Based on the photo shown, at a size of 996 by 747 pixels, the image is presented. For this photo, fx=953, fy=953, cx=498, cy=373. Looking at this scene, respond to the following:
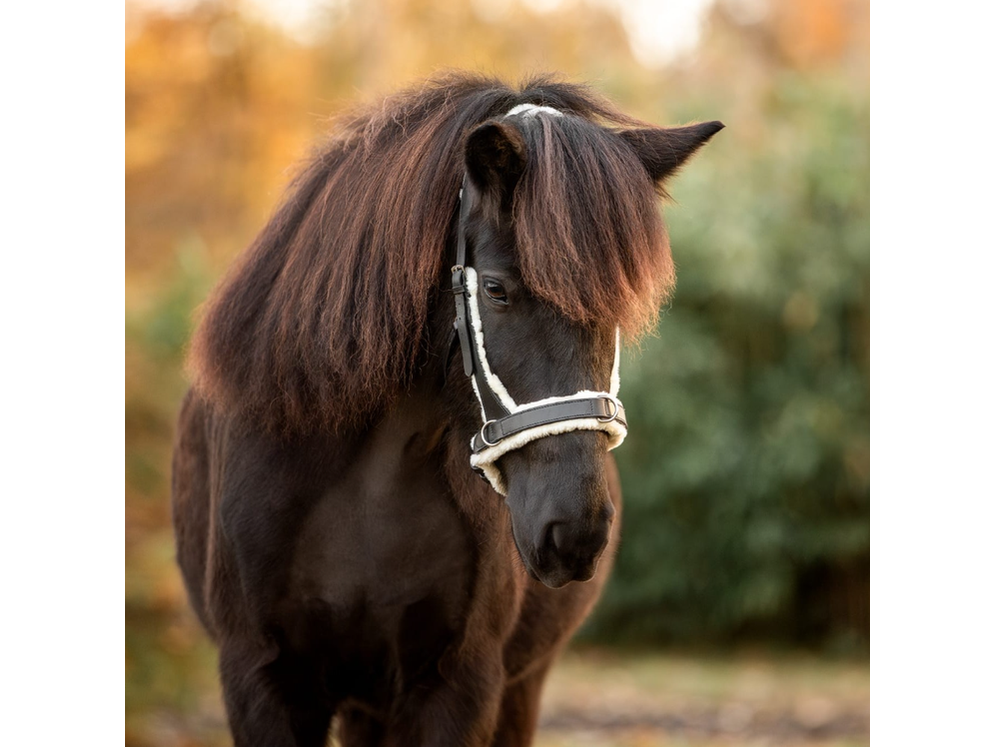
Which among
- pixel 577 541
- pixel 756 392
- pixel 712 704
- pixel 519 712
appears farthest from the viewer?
pixel 756 392

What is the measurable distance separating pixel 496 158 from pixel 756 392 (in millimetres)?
6175

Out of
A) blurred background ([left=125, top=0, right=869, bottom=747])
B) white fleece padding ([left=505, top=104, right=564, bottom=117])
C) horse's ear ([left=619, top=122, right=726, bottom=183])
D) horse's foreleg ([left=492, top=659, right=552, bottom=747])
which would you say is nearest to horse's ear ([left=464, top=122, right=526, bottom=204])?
white fleece padding ([left=505, top=104, right=564, bottom=117])

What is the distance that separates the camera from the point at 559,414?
1.90m

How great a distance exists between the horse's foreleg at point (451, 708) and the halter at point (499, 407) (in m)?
0.59

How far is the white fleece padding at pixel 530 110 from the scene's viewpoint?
2.17 m

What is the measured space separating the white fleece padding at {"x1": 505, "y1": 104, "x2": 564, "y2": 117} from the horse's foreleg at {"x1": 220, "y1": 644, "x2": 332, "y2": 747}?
57.0 inches

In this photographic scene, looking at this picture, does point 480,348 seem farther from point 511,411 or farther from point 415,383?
point 415,383

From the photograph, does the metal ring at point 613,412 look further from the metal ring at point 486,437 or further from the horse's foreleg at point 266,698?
the horse's foreleg at point 266,698

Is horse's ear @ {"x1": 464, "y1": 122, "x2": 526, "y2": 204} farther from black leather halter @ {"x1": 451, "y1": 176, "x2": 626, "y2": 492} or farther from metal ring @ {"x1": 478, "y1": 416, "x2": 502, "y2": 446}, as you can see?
metal ring @ {"x1": 478, "y1": 416, "x2": 502, "y2": 446}

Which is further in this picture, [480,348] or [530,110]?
[530,110]

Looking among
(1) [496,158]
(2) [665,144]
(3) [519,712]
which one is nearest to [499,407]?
(1) [496,158]

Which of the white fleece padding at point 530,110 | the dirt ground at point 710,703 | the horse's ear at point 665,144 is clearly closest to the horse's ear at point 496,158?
the white fleece padding at point 530,110
